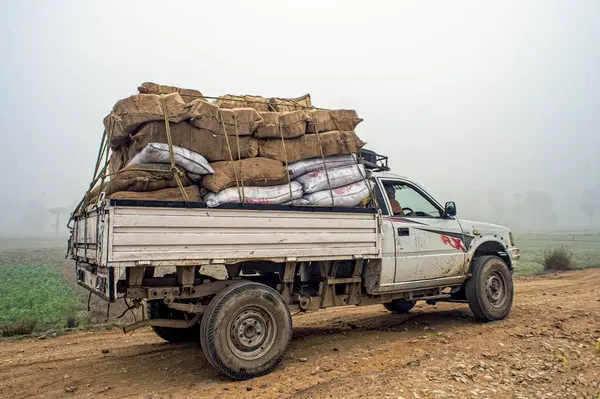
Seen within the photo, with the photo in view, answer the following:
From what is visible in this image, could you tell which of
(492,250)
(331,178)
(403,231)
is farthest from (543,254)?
(331,178)

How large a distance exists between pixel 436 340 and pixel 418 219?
1687mm

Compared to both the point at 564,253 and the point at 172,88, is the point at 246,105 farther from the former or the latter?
the point at 564,253

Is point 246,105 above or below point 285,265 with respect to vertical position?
above

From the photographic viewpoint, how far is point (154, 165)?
4.60 metres

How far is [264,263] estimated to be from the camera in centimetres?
502

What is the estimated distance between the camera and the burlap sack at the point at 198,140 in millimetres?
4594

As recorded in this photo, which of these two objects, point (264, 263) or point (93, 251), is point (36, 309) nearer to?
point (93, 251)

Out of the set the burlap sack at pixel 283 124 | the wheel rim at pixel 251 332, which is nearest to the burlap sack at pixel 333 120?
the burlap sack at pixel 283 124

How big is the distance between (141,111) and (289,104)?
2.09m

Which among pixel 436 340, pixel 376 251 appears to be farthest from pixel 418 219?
pixel 436 340

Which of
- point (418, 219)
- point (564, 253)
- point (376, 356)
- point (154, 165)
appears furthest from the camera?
point (564, 253)

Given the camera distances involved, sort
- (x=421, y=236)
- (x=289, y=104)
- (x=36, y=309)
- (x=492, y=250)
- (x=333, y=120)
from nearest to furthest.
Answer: (x=333, y=120)
(x=289, y=104)
(x=421, y=236)
(x=492, y=250)
(x=36, y=309)

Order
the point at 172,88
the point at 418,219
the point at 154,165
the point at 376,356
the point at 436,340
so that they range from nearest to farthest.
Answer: the point at 154,165 → the point at 376,356 → the point at 172,88 → the point at 436,340 → the point at 418,219

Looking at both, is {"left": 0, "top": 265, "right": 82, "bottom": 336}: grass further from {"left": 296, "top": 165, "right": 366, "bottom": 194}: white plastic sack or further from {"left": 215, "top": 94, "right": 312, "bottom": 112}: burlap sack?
{"left": 296, "top": 165, "right": 366, "bottom": 194}: white plastic sack
